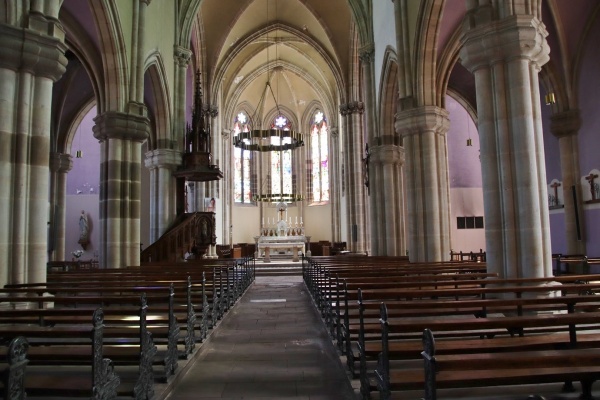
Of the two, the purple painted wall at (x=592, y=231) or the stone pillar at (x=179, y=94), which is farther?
the stone pillar at (x=179, y=94)

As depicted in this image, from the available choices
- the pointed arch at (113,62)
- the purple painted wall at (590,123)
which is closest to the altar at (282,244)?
the pointed arch at (113,62)

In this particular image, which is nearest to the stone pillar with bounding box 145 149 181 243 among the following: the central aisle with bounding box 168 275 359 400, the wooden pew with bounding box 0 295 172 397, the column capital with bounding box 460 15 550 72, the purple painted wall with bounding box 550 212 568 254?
the central aisle with bounding box 168 275 359 400

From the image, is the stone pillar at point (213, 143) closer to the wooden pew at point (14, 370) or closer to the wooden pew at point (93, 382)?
the wooden pew at point (93, 382)

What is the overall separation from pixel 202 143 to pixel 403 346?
623 inches

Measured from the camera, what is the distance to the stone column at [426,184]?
12750 mm

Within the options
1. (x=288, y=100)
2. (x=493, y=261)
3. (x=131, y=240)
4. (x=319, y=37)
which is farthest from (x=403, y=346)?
(x=288, y=100)

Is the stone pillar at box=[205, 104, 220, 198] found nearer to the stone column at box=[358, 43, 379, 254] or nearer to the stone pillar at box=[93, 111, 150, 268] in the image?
the stone column at box=[358, 43, 379, 254]

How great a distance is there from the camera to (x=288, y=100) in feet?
121

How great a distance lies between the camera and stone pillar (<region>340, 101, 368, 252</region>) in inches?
1005

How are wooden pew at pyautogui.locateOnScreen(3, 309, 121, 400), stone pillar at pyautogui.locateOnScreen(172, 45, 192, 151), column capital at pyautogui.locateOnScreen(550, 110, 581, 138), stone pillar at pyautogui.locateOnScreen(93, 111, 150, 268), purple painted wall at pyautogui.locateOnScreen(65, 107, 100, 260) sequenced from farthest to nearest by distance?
purple painted wall at pyautogui.locateOnScreen(65, 107, 100, 260)
stone pillar at pyautogui.locateOnScreen(172, 45, 192, 151)
column capital at pyautogui.locateOnScreen(550, 110, 581, 138)
stone pillar at pyautogui.locateOnScreen(93, 111, 150, 268)
wooden pew at pyautogui.locateOnScreen(3, 309, 121, 400)

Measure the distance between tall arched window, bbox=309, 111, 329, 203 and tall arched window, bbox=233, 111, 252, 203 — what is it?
16.3ft

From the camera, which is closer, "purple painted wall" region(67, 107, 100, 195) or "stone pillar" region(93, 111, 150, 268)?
"stone pillar" region(93, 111, 150, 268)

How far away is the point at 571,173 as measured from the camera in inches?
580

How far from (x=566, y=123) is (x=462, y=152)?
7.93 m
